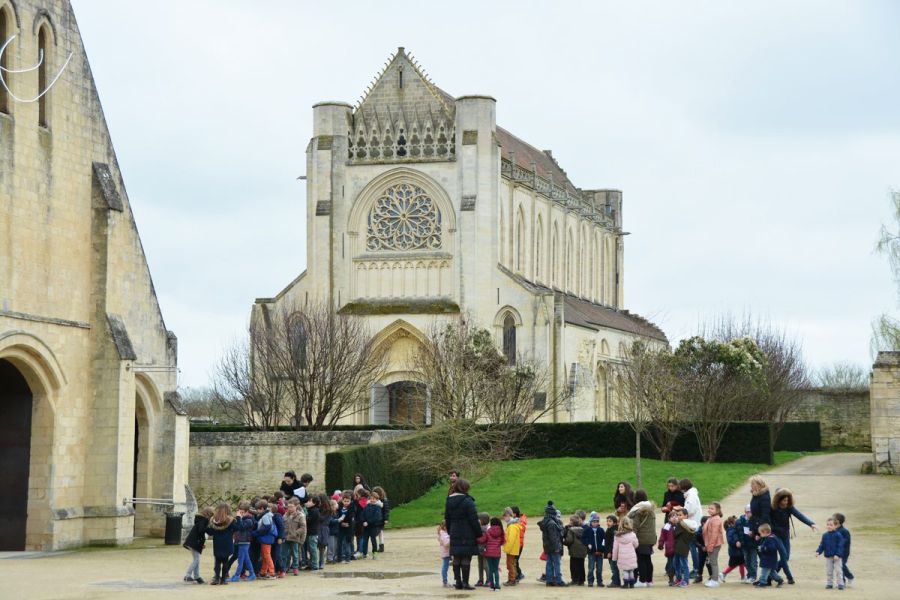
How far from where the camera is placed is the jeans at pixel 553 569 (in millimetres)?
22359

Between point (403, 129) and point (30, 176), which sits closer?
point (30, 176)

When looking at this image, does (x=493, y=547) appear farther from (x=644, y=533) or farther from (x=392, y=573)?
(x=392, y=573)

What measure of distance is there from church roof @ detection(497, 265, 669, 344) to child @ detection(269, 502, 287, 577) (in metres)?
37.8

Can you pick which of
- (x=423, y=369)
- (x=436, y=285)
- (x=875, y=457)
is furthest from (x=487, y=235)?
(x=875, y=457)

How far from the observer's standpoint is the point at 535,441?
162 feet

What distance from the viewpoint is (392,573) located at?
24359 mm

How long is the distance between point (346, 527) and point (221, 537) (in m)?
3.66

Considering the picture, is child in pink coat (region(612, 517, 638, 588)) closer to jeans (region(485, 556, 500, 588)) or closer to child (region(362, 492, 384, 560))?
jeans (region(485, 556, 500, 588))

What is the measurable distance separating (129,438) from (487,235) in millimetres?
32958

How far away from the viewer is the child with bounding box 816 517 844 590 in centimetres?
2103

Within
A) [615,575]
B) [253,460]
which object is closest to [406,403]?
[253,460]

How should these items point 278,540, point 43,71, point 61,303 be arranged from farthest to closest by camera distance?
point 43,71
point 61,303
point 278,540

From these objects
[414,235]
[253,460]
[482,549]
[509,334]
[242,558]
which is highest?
[414,235]

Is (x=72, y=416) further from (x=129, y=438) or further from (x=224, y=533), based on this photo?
(x=224, y=533)
